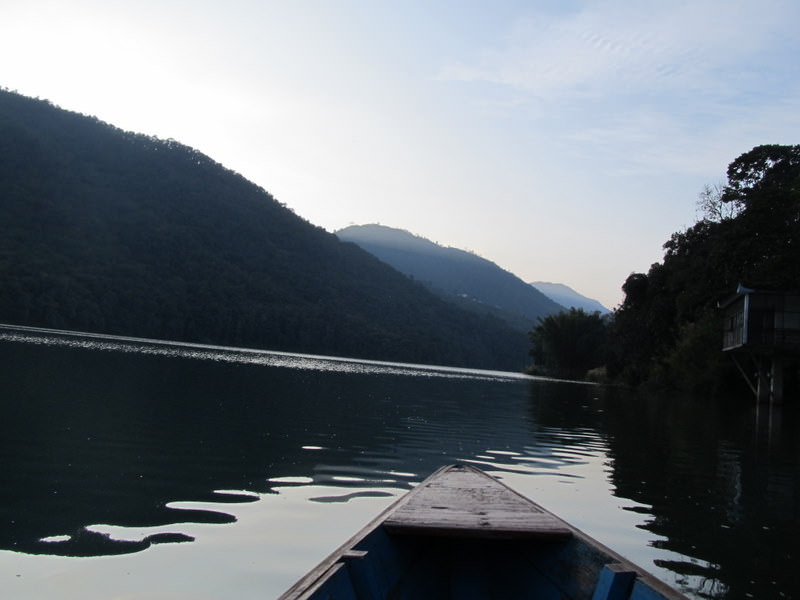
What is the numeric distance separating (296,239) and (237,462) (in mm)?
141711

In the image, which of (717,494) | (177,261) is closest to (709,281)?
(717,494)

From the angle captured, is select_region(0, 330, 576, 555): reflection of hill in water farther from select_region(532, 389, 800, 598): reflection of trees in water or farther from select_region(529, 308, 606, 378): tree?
select_region(529, 308, 606, 378): tree

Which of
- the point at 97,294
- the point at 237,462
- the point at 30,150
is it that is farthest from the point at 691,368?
the point at 30,150

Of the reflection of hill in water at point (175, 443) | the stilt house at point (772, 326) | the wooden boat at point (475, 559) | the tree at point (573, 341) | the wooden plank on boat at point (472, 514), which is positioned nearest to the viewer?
the wooden boat at point (475, 559)

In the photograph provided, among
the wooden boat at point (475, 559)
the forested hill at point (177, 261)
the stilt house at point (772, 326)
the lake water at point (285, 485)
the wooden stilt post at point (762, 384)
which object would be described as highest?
the forested hill at point (177, 261)

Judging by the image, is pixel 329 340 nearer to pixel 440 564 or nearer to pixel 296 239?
pixel 296 239

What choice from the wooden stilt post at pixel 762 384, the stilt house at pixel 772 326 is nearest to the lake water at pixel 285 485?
the stilt house at pixel 772 326

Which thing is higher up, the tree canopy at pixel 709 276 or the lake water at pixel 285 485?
the tree canopy at pixel 709 276

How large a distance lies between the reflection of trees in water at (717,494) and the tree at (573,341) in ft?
244

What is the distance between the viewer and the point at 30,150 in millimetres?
117500

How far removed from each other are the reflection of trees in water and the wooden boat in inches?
77.7

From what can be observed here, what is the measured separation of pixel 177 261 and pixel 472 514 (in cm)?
11880

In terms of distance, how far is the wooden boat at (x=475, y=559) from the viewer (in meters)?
4.48

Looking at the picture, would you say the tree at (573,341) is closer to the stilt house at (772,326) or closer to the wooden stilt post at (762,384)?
the wooden stilt post at (762,384)
